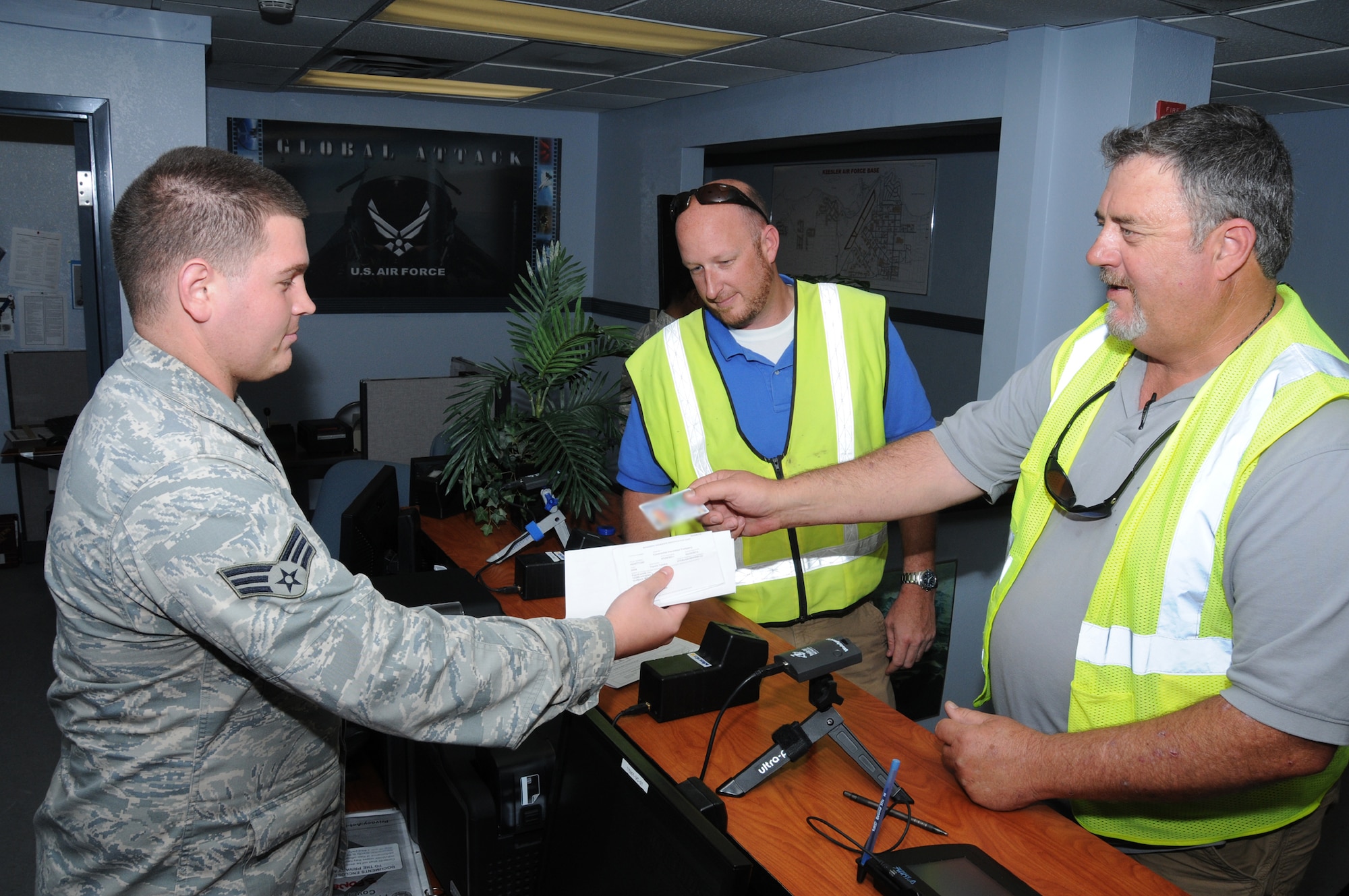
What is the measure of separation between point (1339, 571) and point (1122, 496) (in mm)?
327

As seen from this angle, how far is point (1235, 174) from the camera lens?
1327 mm

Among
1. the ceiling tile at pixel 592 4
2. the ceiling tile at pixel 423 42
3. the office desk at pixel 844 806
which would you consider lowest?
the office desk at pixel 844 806

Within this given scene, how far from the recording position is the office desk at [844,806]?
4.30 ft

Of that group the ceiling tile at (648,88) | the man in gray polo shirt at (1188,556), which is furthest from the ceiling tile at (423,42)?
the man in gray polo shirt at (1188,556)

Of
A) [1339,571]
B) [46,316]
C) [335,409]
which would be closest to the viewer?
[1339,571]

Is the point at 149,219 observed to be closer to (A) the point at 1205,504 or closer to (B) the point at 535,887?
(B) the point at 535,887

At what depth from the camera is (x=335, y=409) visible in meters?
6.46

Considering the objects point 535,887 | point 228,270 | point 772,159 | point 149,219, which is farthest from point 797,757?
point 772,159

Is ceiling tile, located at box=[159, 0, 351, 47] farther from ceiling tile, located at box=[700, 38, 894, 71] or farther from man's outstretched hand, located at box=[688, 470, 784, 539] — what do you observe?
man's outstretched hand, located at box=[688, 470, 784, 539]

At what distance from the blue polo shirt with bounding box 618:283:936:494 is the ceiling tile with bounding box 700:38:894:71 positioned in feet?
6.93

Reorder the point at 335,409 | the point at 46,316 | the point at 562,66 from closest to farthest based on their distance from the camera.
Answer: the point at 562,66, the point at 46,316, the point at 335,409

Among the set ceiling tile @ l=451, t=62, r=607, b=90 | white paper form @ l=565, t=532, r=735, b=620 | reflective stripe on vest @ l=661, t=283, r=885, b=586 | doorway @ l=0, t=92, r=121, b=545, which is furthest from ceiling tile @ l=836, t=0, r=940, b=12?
doorway @ l=0, t=92, r=121, b=545

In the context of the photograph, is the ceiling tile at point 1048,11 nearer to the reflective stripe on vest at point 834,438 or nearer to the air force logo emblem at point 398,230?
the reflective stripe on vest at point 834,438

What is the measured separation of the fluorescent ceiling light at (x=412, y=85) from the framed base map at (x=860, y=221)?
7.00 feet
